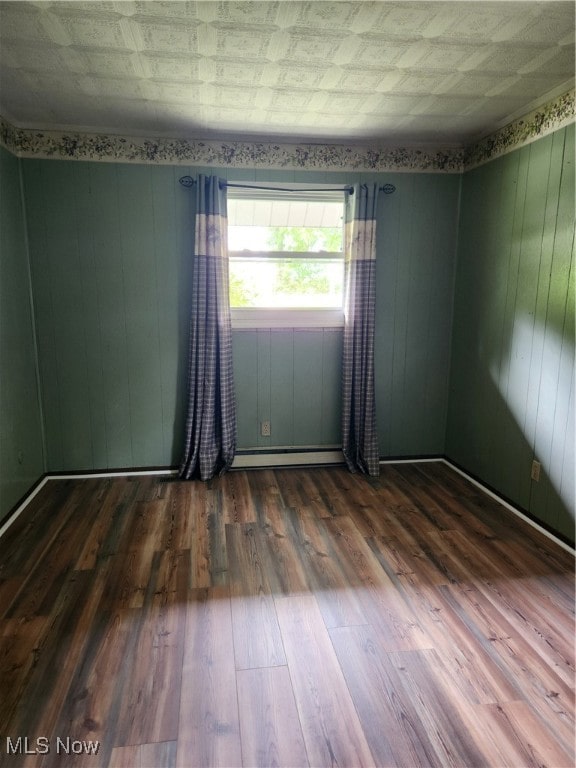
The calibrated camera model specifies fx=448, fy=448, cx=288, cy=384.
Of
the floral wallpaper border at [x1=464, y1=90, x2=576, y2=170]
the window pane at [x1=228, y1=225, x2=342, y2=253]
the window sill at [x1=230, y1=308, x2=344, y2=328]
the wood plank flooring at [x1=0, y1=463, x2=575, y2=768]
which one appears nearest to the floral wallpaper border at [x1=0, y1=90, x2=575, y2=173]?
the floral wallpaper border at [x1=464, y1=90, x2=576, y2=170]

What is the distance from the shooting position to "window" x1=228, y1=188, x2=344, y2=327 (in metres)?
3.42

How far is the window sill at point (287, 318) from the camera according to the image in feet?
11.5

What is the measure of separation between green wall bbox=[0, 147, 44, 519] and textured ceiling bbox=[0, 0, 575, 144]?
585 millimetres

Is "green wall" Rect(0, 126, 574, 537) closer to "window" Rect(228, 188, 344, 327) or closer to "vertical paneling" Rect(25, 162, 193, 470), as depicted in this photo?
"vertical paneling" Rect(25, 162, 193, 470)

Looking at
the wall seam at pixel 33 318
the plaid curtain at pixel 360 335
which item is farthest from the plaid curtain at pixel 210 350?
the wall seam at pixel 33 318

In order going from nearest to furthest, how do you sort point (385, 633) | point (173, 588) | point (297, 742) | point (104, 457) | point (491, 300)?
point (297, 742) → point (385, 633) → point (173, 588) → point (491, 300) → point (104, 457)

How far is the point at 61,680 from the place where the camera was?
1597 mm

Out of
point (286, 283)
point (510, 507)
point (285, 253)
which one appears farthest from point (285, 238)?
point (510, 507)

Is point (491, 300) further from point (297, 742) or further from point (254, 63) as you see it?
point (297, 742)

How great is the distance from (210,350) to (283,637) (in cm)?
206

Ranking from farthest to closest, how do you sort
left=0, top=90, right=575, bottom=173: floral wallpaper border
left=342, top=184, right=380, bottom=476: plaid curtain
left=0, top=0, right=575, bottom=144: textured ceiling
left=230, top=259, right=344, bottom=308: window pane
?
left=230, top=259, right=344, bottom=308: window pane
left=342, top=184, right=380, bottom=476: plaid curtain
left=0, top=90, right=575, bottom=173: floral wallpaper border
left=0, top=0, right=575, bottom=144: textured ceiling

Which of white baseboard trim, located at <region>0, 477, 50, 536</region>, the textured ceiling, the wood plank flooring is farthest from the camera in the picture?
white baseboard trim, located at <region>0, 477, 50, 536</region>

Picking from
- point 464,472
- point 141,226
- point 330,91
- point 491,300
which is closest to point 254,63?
point 330,91

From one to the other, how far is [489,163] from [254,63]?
6.18 feet
